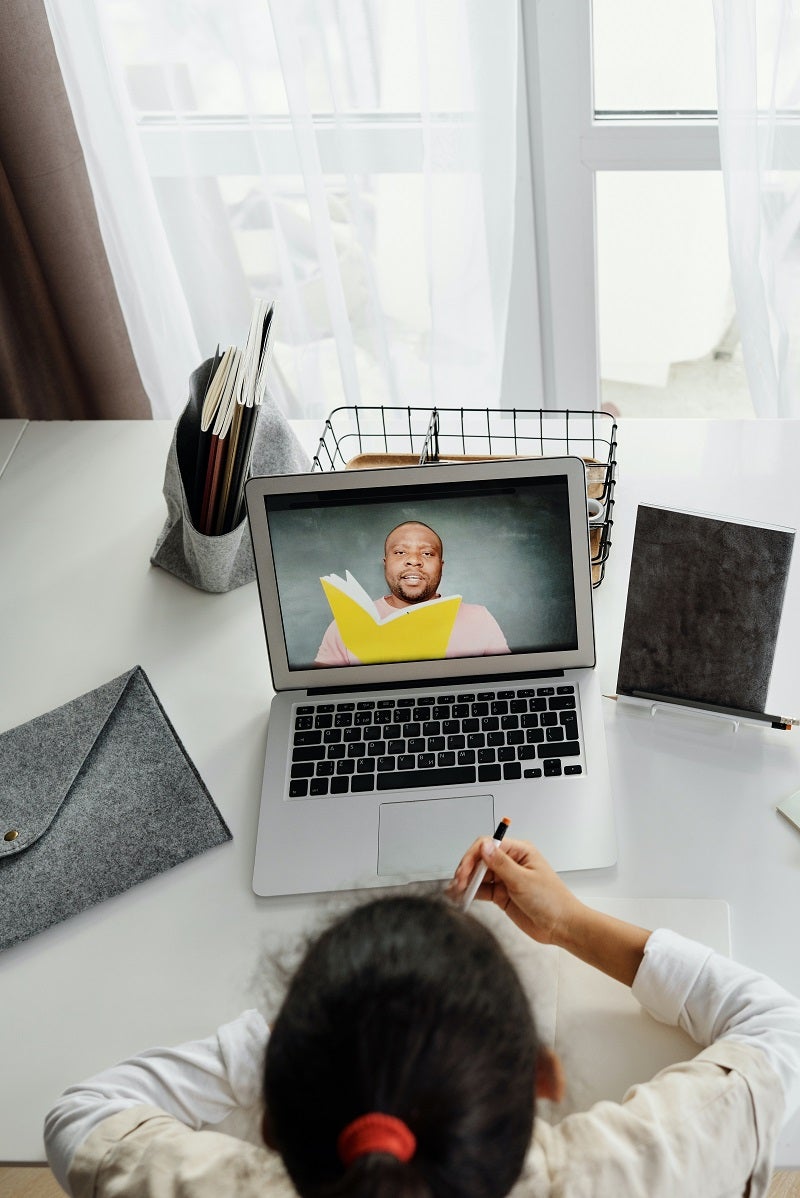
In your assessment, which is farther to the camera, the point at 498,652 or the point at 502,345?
the point at 502,345

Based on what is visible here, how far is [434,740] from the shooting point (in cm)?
94

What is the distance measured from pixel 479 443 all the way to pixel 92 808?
2.07 ft

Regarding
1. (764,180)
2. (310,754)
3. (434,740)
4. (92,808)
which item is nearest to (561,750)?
(434,740)

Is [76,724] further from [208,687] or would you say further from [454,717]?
[454,717]

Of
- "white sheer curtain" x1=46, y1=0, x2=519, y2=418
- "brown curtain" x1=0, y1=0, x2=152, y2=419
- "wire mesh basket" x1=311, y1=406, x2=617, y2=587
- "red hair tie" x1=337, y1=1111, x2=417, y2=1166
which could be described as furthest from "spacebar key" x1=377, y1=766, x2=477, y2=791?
"brown curtain" x1=0, y1=0, x2=152, y2=419

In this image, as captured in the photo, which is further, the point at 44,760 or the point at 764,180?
the point at 764,180

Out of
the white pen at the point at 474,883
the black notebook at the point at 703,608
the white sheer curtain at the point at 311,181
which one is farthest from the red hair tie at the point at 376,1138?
the white sheer curtain at the point at 311,181

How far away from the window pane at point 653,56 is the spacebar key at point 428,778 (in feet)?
3.63

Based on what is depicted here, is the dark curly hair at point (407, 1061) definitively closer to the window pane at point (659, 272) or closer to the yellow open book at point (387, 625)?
the yellow open book at point (387, 625)

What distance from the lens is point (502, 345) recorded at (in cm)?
167

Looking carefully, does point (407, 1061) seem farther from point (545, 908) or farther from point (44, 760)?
point (44, 760)

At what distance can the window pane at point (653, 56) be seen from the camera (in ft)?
4.77

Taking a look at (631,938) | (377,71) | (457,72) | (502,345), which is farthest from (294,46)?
(631,938)

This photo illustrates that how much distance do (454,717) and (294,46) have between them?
976mm
